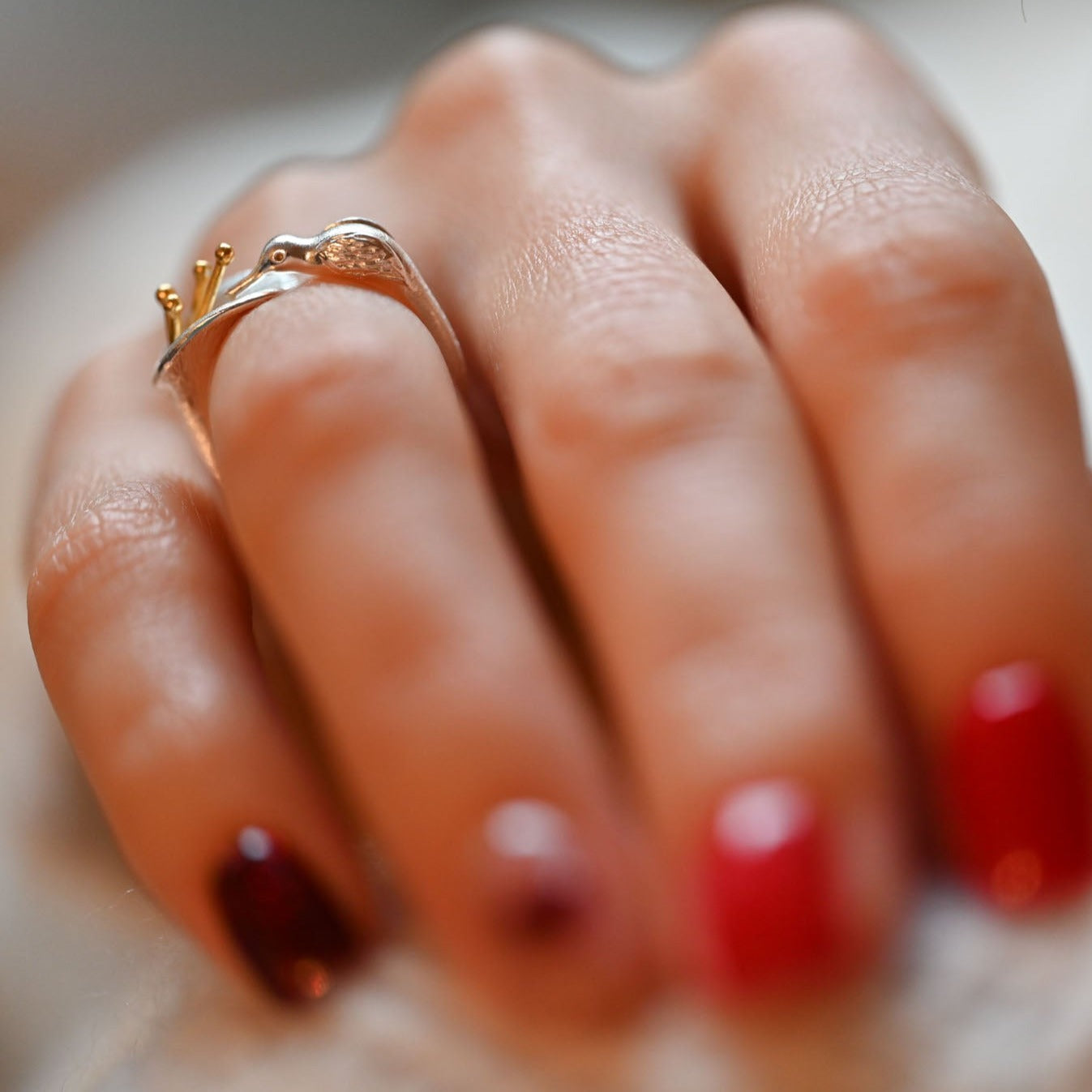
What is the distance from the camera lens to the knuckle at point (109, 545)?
0.30 metres

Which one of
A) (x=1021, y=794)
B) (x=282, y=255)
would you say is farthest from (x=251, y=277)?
(x=1021, y=794)

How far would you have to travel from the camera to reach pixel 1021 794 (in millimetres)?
223

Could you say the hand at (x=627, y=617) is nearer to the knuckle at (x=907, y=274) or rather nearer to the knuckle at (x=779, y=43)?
the knuckle at (x=907, y=274)

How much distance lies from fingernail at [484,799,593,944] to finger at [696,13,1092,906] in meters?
0.08

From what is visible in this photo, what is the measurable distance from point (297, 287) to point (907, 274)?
0.17 meters

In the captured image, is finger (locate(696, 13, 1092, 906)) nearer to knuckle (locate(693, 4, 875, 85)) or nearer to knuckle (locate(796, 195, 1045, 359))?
knuckle (locate(796, 195, 1045, 359))

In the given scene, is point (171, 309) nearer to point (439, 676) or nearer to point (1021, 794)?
point (439, 676)

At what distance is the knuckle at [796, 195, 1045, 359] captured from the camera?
0.27 meters

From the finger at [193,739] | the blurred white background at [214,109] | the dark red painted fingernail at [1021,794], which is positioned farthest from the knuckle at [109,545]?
the dark red painted fingernail at [1021,794]

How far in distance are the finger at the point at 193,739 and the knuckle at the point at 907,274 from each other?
171mm

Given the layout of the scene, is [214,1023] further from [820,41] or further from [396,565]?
[820,41]

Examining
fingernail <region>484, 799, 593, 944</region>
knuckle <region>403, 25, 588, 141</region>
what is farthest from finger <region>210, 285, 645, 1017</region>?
knuckle <region>403, 25, 588, 141</region>

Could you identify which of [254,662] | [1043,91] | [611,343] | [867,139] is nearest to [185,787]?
[254,662]

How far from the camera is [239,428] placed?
29 centimetres
